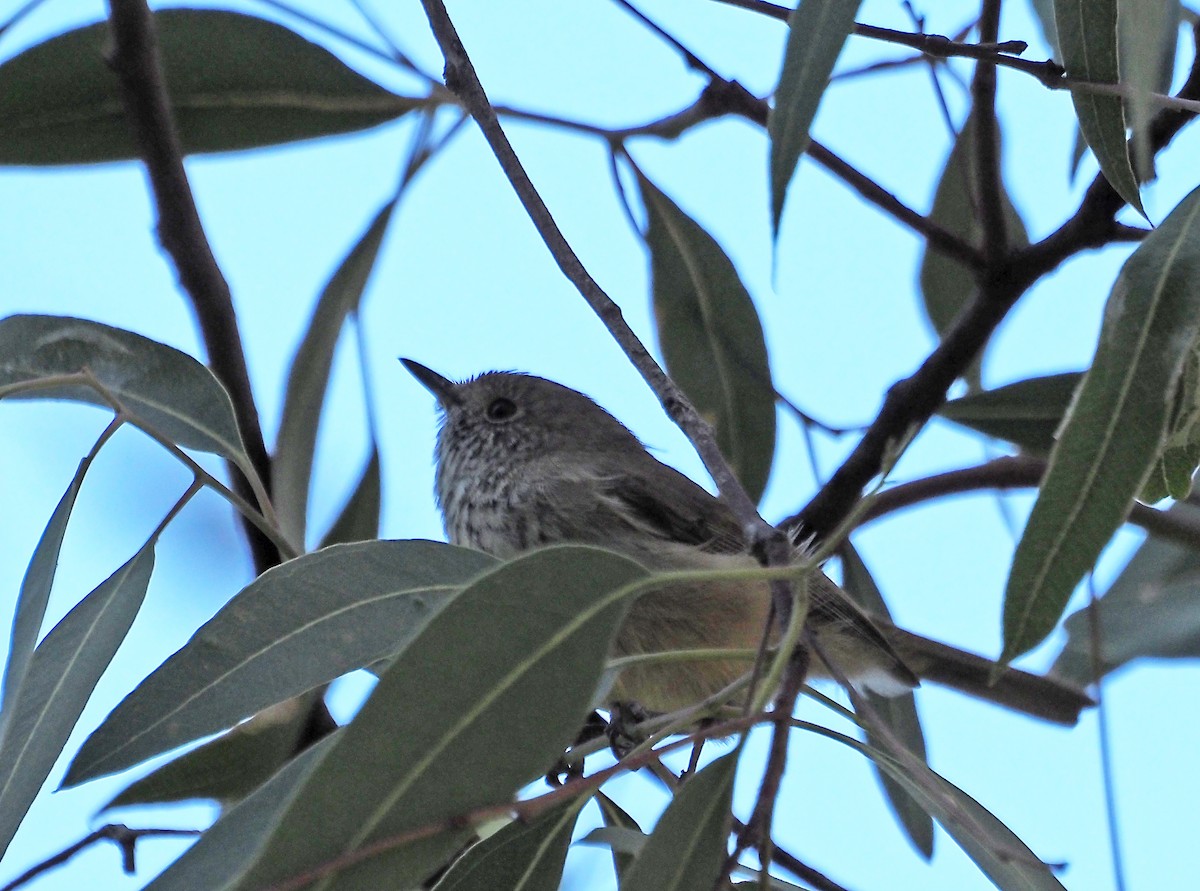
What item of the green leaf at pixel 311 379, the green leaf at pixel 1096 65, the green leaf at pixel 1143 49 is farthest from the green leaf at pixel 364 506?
the green leaf at pixel 1143 49

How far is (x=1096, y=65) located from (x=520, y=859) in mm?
1189

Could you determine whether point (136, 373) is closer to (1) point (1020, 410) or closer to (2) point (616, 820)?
(2) point (616, 820)

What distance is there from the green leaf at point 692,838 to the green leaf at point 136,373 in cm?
76

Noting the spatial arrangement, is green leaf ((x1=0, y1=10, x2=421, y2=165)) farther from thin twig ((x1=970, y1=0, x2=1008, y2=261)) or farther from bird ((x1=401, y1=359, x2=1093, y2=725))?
thin twig ((x1=970, y1=0, x2=1008, y2=261))

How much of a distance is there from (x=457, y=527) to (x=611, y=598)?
165 cm

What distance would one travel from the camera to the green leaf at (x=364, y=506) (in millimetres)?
2703

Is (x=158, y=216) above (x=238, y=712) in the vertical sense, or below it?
above

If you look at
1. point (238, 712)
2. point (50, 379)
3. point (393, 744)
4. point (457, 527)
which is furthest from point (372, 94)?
point (393, 744)

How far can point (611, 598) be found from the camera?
137 centimetres

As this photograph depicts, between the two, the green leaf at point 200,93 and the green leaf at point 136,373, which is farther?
the green leaf at point 200,93

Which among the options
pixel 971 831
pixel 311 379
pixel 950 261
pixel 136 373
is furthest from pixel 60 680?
pixel 950 261

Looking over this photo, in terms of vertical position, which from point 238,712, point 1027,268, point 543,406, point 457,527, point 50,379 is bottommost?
point 238,712

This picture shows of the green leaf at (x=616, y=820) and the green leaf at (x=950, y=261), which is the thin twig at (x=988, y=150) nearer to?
the green leaf at (x=950, y=261)

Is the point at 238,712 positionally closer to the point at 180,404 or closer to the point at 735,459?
the point at 180,404
